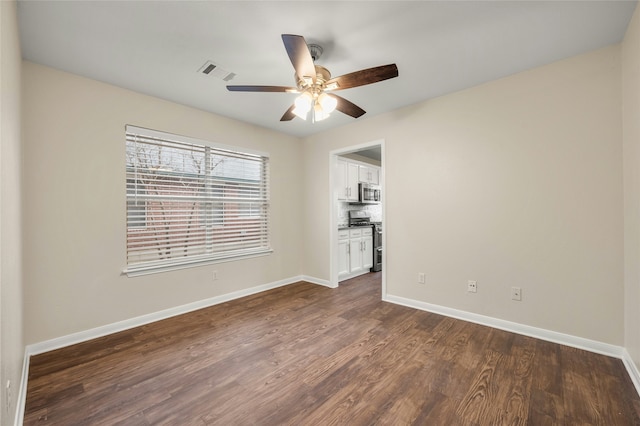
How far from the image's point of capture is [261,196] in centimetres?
428

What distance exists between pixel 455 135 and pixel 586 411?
253cm

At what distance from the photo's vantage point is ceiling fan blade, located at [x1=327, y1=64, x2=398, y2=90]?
1873mm

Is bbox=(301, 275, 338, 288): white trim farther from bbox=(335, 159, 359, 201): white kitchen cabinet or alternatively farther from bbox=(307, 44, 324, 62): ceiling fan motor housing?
bbox=(307, 44, 324, 62): ceiling fan motor housing

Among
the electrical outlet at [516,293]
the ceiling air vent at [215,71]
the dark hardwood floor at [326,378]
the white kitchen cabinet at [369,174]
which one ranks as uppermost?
the ceiling air vent at [215,71]

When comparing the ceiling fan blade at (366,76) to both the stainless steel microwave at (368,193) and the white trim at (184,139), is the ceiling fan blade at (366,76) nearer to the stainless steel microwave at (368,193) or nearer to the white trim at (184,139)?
the white trim at (184,139)

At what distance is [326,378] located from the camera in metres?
2.01

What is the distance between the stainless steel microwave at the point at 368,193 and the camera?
213 inches

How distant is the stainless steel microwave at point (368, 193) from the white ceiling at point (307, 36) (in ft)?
8.86

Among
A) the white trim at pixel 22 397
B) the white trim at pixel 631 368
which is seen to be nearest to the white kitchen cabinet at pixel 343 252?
the white trim at pixel 631 368

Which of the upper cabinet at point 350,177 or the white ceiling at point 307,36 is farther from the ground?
the white ceiling at point 307,36

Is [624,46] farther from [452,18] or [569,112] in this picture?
[452,18]

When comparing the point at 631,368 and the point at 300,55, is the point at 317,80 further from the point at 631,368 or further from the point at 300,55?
the point at 631,368

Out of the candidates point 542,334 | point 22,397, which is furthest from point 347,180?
point 22,397

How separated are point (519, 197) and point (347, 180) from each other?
9.31 ft
